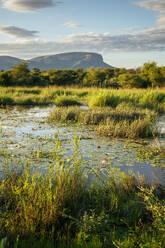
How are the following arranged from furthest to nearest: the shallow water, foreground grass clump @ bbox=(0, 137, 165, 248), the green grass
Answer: the green grass
the shallow water
foreground grass clump @ bbox=(0, 137, 165, 248)

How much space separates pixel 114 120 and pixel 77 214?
211 inches

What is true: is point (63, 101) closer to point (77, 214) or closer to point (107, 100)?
point (107, 100)

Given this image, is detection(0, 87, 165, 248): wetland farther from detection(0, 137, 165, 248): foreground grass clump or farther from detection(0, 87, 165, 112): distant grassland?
detection(0, 87, 165, 112): distant grassland

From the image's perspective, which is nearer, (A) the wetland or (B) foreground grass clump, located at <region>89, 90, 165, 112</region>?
(A) the wetland

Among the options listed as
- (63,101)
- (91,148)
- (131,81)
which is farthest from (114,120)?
(131,81)

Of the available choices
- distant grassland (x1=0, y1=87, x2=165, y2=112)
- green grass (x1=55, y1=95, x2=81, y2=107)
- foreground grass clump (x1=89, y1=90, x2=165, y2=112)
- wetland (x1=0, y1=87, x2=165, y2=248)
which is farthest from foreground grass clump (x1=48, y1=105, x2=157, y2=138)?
green grass (x1=55, y1=95, x2=81, y2=107)

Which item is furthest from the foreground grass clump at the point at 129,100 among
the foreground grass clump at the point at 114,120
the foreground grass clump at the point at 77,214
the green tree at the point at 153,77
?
the green tree at the point at 153,77

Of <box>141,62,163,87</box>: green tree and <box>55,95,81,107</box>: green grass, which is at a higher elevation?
<box>141,62,163,87</box>: green tree

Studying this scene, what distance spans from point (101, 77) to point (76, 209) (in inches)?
1195

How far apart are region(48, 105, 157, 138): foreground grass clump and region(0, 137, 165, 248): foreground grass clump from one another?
10.6ft

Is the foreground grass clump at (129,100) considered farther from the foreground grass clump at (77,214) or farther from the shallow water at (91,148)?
the foreground grass clump at (77,214)

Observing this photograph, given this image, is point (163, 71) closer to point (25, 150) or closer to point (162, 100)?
point (162, 100)

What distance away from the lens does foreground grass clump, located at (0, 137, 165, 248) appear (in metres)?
2.00

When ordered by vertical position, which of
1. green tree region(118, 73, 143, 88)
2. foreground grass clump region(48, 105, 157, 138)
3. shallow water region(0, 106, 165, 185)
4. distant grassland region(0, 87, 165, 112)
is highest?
green tree region(118, 73, 143, 88)
